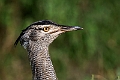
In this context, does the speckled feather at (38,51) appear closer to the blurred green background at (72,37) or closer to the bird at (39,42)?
the bird at (39,42)

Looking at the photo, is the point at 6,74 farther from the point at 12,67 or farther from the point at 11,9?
the point at 11,9

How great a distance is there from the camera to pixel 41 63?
487 cm

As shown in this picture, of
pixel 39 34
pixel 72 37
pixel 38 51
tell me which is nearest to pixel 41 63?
pixel 38 51

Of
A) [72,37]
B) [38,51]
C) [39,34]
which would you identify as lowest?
[38,51]

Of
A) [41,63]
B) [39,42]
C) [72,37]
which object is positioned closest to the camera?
[41,63]

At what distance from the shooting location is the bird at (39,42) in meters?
4.86

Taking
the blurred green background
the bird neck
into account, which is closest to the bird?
the bird neck

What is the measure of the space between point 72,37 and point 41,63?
4.70 metres

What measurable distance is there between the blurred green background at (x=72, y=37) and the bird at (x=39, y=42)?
3.86 meters

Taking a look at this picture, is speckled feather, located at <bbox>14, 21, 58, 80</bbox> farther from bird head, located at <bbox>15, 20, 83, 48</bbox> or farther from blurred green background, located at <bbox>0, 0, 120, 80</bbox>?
blurred green background, located at <bbox>0, 0, 120, 80</bbox>

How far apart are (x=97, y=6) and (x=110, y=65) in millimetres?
1046

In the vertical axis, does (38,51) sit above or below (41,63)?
above

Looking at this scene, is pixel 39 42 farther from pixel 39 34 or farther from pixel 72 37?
pixel 72 37

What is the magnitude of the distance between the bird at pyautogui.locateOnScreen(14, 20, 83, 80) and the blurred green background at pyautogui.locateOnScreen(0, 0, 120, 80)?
3860mm
